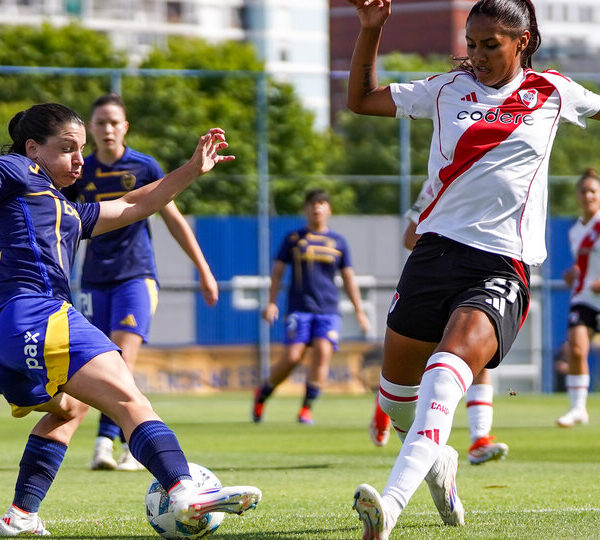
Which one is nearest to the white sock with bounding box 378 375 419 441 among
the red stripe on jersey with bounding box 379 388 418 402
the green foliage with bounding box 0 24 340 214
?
the red stripe on jersey with bounding box 379 388 418 402

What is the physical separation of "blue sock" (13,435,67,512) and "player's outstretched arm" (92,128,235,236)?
3.00 feet

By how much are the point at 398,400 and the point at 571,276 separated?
291 inches

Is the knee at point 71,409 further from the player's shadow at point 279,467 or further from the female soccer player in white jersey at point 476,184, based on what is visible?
the player's shadow at point 279,467

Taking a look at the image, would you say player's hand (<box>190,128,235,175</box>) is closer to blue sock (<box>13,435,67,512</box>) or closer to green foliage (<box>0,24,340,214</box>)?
blue sock (<box>13,435,67,512</box>)

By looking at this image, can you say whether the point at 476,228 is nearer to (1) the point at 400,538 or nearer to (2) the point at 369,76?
(2) the point at 369,76

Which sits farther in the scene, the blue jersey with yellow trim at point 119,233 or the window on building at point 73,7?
the window on building at point 73,7

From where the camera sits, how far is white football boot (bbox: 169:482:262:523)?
462 cm

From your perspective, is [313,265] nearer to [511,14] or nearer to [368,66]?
[368,66]

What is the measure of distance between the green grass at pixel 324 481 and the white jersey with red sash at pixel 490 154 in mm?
1175

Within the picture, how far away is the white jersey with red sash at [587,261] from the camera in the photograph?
12.7 meters

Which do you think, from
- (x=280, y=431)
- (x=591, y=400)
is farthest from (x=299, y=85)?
(x=280, y=431)

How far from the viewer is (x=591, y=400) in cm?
1914

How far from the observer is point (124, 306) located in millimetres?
8500

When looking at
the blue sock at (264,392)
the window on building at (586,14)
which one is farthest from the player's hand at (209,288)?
the window on building at (586,14)
